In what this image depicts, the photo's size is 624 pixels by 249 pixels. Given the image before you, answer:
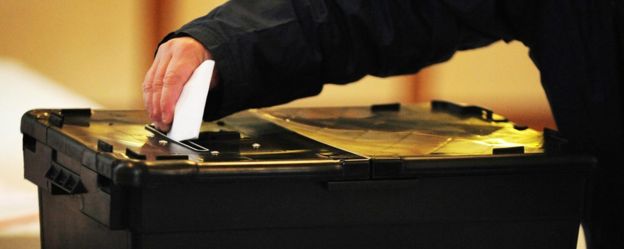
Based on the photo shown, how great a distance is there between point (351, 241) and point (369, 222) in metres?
0.02

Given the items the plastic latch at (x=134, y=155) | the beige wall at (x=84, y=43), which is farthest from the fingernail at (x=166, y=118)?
the beige wall at (x=84, y=43)

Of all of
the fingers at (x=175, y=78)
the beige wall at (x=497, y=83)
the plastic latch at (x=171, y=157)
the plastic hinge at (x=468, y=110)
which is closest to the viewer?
the plastic latch at (x=171, y=157)

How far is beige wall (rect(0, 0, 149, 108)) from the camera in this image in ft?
7.65

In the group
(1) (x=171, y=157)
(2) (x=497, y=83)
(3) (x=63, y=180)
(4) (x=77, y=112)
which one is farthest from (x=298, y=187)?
(2) (x=497, y=83)

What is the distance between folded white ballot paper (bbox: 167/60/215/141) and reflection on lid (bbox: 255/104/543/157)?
127 mm

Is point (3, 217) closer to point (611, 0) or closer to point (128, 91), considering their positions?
point (128, 91)

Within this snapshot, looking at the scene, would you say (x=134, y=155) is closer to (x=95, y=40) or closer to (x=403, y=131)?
(x=403, y=131)

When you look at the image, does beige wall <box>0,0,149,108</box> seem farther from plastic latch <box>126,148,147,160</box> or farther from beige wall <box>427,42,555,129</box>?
plastic latch <box>126,148,147,160</box>

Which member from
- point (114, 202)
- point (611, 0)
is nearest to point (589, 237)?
point (611, 0)

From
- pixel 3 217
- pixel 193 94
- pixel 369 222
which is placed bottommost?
pixel 3 217

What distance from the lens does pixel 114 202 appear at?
80cm

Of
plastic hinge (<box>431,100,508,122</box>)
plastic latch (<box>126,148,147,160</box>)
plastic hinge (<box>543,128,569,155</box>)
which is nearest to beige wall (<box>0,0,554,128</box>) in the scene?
plastic hinge (<box>431,100,508,122</box>)

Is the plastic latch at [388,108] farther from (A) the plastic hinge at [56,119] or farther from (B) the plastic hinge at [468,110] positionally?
(A) the plastic hinge at [56,119]

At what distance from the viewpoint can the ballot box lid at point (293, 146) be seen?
810 mm
